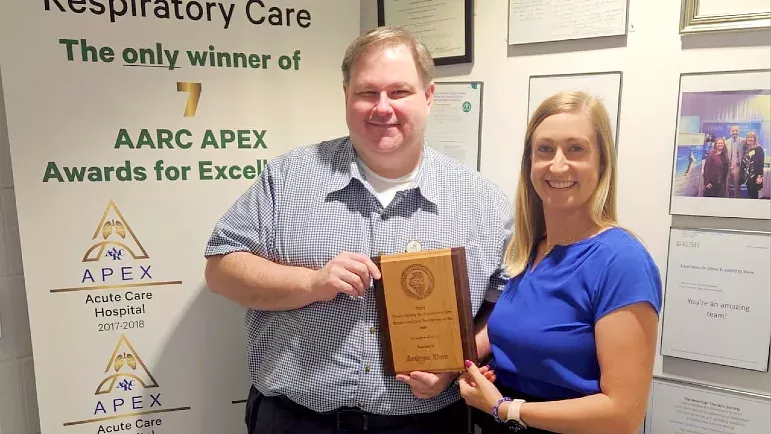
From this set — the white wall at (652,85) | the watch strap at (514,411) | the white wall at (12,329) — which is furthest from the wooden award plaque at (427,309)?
the white wall at (12,329)

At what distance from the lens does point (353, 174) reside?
57.6 inches

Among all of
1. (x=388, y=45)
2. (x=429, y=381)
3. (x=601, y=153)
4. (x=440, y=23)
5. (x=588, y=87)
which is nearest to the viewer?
(x=601, y=153)

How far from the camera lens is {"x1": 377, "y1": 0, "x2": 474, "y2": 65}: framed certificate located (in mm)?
1819

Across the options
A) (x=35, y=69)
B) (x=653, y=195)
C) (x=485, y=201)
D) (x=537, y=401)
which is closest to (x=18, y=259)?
(x=35, y=69)

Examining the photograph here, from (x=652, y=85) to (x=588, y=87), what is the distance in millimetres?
173

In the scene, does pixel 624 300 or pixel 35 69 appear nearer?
pixel 624 300

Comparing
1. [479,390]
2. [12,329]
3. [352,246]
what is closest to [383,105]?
[352,246]

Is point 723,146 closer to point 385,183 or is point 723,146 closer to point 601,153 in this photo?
point 601,153

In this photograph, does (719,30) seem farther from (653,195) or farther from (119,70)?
(119,70)

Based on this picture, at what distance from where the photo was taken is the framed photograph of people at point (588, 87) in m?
1.55

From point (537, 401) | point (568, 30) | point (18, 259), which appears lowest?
point (537, 401)

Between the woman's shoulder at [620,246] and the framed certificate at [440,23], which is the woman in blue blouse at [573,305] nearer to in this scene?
the woman's shoulder at [620,246]

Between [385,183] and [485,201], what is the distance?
0.94 feet

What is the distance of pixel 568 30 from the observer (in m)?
1.61
